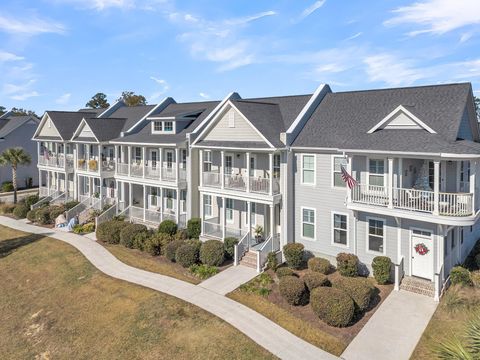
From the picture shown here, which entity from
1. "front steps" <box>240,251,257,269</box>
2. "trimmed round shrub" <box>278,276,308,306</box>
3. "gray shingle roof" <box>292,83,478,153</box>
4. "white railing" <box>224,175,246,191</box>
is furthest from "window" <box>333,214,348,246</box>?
"white railing" <box>224,175,246,191</box>

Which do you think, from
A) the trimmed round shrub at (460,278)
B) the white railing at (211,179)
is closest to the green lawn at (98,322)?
the white railing at (211,179)

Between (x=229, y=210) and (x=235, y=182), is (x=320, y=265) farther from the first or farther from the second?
(x=229, y=210)

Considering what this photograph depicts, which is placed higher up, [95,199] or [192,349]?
[95,199]

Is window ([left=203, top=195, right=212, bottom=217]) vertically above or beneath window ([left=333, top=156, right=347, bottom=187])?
beneath

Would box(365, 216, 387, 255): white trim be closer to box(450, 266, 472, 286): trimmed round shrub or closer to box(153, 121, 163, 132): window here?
box(450, 266, 472, 286): trimmed round shrub

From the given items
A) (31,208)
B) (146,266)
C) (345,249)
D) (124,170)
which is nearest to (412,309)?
(345,249)

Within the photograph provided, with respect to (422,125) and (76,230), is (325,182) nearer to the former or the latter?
(422,125)
